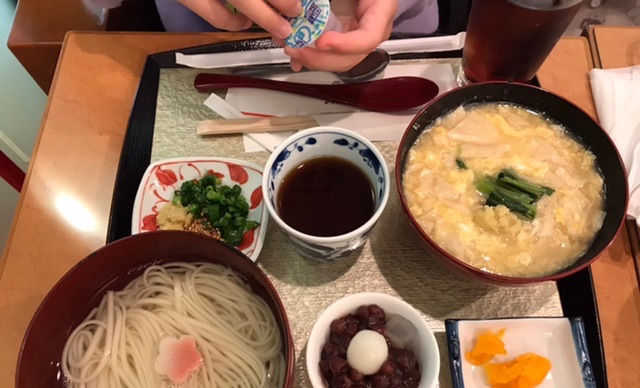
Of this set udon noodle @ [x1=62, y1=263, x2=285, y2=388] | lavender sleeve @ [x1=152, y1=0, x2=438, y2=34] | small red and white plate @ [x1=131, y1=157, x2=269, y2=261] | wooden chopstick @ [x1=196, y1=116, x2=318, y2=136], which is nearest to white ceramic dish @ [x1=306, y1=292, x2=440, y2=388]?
udon noodle @ [x1=62, y1=263, x2=285, y2=388]

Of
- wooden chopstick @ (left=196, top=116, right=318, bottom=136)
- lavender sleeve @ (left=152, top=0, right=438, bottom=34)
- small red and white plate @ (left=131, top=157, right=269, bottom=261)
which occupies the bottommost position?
small red and white plate @ (left=131, top=157, right=269, bottom=261)

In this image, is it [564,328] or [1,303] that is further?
[1,303]

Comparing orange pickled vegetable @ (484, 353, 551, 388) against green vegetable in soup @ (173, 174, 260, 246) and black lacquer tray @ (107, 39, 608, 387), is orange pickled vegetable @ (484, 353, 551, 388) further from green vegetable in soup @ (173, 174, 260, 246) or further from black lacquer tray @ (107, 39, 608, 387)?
green vegetable in soup @ (173, 174, 260, 246)

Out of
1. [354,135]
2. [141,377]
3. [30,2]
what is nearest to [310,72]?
[354,135]

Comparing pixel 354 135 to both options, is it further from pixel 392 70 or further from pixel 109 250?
pixel 109 250

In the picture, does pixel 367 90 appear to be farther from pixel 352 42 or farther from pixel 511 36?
pixel 511 36

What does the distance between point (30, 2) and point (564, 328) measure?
7.45 feet

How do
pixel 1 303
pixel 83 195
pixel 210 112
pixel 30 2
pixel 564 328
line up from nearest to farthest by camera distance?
pixel 564 328 < pixel 1 303 < pixel 83 195 < pixel 210 112 < pixel 30 2

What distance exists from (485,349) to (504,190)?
0.38 m

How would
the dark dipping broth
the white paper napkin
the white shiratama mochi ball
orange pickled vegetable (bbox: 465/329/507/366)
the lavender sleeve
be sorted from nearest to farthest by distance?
the white shiratama mochi ball, orange pickled vegetable (bbox: 465/329/507/366), the dark dipping broth, the white paper napkin, the lavender sleeve

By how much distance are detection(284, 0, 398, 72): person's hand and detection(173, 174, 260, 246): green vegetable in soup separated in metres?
0.40

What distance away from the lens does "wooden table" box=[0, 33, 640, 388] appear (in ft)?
4.19

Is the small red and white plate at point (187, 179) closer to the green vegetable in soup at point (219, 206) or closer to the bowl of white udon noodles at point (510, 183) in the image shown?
the green vegetable in soup at point (219, 206)

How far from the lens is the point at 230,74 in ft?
5.30
